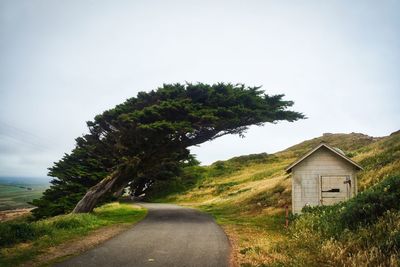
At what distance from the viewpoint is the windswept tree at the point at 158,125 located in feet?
77.2

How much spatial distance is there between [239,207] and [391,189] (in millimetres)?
18443

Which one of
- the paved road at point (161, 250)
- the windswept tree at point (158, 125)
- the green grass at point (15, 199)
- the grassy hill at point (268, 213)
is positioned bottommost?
the green grass at point (15, 199)

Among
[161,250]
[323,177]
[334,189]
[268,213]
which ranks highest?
[323,177]

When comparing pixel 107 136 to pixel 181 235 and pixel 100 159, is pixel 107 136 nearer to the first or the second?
pixel 100 159

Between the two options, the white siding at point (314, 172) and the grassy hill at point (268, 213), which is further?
the white siding at point (314, 172)

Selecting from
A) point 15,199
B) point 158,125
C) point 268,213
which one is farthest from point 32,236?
point 15,199

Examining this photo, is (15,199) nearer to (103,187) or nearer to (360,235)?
(103,187)

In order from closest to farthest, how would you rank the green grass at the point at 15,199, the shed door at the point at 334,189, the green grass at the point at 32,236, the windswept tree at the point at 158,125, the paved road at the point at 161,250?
1. the paved road at the point at 161,250
2. the green grass at the point at 32,236
3. the shed door at the point at 334,189
4. the windswept tree at the point at 158,125
5. the green grass at the point at 15,199

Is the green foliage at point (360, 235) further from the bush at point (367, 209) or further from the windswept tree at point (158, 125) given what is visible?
the windswept tree at point (158, 125)

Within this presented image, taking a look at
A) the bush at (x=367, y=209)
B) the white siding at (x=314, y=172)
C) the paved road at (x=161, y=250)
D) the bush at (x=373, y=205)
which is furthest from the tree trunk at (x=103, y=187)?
the bush at (x=373, y=205)

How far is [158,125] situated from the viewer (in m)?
22.4

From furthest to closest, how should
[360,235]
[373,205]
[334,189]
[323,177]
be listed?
[323,177] < [334,189] < [373,205] < [360,235]

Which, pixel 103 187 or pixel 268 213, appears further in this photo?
pixel 103 187

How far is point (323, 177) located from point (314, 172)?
0.61 m
